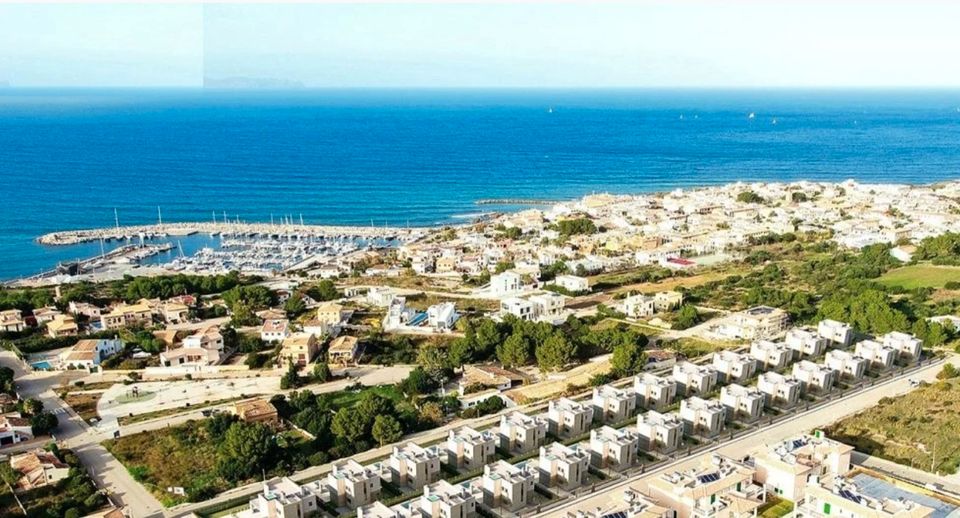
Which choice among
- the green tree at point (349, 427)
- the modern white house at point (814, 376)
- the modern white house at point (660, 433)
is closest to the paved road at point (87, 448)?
the green tree at point (349, 427)

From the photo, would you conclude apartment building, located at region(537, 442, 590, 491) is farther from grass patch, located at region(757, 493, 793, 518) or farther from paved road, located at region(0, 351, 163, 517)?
paved road, located at region(0, 351, 163, 517)

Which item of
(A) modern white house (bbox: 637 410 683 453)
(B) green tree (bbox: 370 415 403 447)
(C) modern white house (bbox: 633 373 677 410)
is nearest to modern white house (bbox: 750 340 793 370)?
(C) modern white house (bbox: 633 373 677 410)

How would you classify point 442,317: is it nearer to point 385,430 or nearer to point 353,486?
point 385,430

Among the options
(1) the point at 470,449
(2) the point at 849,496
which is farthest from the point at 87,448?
(2) the point at 849,496

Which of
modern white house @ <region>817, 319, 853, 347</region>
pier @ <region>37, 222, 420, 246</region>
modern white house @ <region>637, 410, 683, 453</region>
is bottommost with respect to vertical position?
pier @ <region>37, 222, 420, 246</region>

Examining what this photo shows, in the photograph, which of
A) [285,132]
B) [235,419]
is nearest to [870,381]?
[235,419]

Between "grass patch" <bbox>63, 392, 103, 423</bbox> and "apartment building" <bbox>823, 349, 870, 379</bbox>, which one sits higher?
"apartment building" <bbox>823, 349, 870, 379</bbox>
